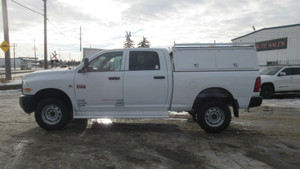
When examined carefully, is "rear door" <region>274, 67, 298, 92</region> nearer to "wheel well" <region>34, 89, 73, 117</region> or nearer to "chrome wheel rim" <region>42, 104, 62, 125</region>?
"wheel well" <region>34, 89, 73, 117</region>

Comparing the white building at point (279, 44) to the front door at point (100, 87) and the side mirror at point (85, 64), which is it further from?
the side mirror at point (85, 64)

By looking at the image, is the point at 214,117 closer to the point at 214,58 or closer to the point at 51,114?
the point at 214,58

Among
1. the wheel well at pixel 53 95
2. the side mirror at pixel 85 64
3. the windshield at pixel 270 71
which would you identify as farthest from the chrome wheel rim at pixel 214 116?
the windshield at pixel 270 71

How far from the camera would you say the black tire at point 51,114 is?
18.0 ft

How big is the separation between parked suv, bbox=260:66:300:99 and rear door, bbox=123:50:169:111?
25.8ft

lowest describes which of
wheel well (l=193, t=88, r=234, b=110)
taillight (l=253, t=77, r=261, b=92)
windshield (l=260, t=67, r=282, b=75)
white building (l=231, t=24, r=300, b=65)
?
wheel well (l=193, t=88, r=234, b=110)

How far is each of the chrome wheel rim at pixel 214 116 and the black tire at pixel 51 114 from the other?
11.3ft

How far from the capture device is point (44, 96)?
18.5 feet

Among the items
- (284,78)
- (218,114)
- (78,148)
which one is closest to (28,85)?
(78,148)

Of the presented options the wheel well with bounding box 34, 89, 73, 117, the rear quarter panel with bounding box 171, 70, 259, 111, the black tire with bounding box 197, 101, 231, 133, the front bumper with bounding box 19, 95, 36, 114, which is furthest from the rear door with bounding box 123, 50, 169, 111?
the front bumper with bounding box 19, 95, 36, 114

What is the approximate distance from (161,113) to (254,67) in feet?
8.16

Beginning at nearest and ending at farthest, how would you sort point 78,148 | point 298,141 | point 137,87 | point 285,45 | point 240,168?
point 240,168 → point 78,148 → point 298,141 → point 137,87 → point 285,45

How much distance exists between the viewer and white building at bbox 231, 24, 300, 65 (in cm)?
2672

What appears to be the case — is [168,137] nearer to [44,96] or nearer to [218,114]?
[218,114]
